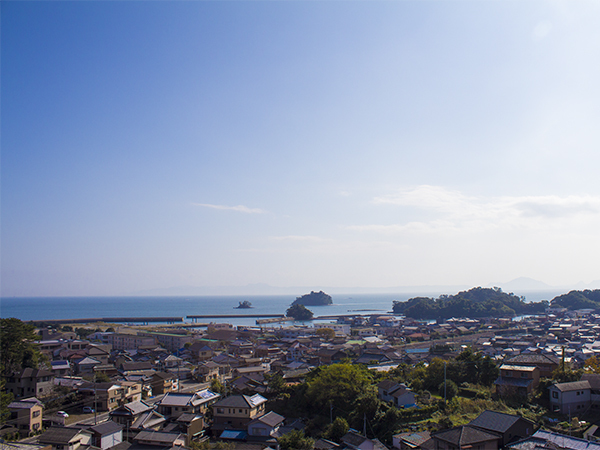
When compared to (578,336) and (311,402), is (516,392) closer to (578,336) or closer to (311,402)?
(311,402)

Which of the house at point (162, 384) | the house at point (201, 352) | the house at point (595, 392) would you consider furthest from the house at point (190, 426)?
the house at point (201, 352)

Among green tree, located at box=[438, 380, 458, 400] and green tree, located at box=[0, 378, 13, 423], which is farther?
green tree, located at box=[438, 380, 458, 400]

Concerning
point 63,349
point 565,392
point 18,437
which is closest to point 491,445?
point 565,392

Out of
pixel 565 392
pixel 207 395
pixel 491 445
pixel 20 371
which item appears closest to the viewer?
pixel 491 445

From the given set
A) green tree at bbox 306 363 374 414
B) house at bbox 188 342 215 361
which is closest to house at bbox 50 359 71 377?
house at bbox 188 342 215 361

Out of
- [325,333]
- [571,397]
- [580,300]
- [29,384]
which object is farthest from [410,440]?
[580,300]

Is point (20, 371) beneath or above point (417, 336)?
above

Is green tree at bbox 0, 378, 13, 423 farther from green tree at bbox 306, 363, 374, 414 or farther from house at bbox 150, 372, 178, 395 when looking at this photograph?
green tree at bbox 306, 363, 374, 414
